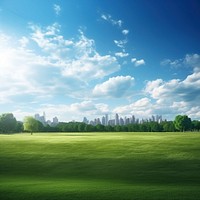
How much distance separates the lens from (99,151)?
5447cm

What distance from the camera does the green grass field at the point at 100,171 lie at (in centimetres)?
2417

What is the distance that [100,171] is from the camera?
42469 millimetres

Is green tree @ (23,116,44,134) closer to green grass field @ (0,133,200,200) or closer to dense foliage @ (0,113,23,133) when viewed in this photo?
dense foliage @ (0,113,23,133)

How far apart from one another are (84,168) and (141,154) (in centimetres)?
1117

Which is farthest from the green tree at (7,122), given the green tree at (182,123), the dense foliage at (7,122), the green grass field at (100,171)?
the green grass field at (100,171)

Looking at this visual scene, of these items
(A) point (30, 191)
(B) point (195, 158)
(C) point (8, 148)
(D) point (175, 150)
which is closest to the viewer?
(A) point (30, 191)

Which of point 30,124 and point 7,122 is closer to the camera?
point 30,124

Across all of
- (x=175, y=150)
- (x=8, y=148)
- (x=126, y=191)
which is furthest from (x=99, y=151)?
(x=126, y=191)

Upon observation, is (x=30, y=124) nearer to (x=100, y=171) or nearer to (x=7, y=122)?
(x=7, y=122)

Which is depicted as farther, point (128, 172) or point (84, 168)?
point (84, 168)

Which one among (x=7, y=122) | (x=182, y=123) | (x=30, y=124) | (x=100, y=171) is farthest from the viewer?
(x=182, y=123)

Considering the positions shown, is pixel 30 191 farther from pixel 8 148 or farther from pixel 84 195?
pixel 8 148

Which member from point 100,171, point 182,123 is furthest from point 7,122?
point 100,171

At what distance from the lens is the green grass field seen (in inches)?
952
